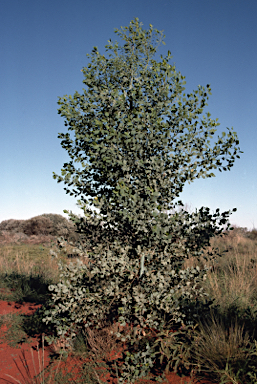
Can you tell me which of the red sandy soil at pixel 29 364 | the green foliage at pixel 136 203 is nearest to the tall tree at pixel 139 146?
the green foliage at pixel 136 203

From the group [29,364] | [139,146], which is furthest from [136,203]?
[29,364]

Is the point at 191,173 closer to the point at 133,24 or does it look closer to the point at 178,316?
the point at 178,316

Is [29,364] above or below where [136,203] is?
below

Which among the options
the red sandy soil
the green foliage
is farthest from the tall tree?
the red sandy soil

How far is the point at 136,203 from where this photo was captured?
3266 millimetres

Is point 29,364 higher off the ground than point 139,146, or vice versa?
point 139,146

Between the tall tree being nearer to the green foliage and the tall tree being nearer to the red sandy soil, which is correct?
the green foliage

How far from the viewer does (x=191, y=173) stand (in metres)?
3.78

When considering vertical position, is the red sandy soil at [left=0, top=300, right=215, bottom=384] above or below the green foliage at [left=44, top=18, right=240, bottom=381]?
below

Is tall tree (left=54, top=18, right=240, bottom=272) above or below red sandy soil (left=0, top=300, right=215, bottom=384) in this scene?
above

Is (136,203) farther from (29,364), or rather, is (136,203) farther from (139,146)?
(29,364)

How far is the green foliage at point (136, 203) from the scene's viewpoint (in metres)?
3.40

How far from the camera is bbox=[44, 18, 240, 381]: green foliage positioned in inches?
134

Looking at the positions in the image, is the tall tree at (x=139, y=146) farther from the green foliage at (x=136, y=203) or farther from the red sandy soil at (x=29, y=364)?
the red sandy soil at (x=29, y=364)
